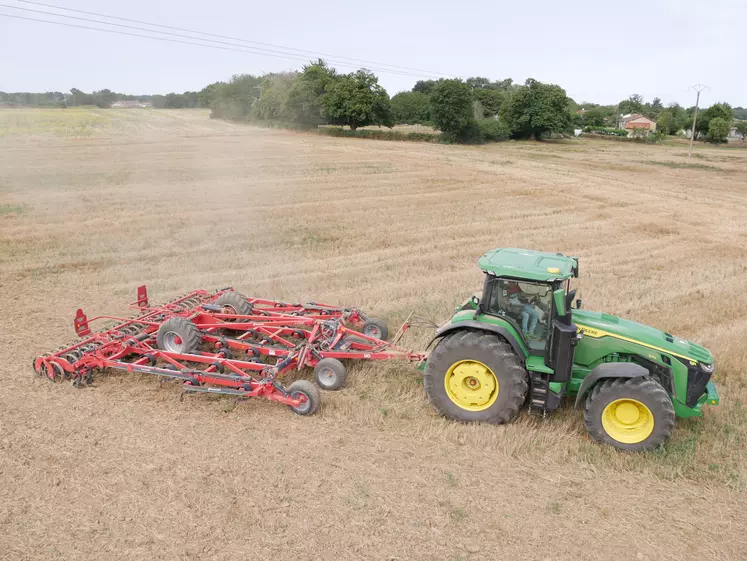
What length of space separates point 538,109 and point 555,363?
5245cm

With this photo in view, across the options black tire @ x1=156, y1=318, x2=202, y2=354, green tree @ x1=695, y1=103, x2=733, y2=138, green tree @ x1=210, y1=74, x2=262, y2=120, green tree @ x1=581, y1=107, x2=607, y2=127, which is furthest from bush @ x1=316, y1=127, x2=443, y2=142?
black tire @ x1=156, y1=318, x2=202, y2=354

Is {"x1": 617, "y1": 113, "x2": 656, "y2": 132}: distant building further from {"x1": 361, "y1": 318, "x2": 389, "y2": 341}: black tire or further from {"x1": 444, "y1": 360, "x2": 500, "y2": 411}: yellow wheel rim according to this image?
{"x1": 444, "y1": 360, "x2": 500, "y2": 411}: yellow wheel rim

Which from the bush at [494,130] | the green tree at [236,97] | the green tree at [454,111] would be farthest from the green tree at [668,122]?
the green tree at [236,97]

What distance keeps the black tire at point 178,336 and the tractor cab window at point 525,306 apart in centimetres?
393

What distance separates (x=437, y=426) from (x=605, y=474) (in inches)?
69.8

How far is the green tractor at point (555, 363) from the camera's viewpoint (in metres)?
5.98

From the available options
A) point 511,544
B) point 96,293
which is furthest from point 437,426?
point 96,293

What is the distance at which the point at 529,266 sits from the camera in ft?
20.6

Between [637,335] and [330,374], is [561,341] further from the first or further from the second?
[330,374]

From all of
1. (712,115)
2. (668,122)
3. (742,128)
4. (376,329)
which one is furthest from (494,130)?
(376,329)

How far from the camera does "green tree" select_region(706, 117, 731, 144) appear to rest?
62934mm

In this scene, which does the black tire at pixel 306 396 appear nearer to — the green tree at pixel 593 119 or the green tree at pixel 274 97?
the green tree at pixel 274 97

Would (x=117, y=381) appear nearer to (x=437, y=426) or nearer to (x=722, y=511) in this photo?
(x=437, y=426)

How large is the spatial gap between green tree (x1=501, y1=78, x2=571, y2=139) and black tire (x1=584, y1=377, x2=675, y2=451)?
5219cm
